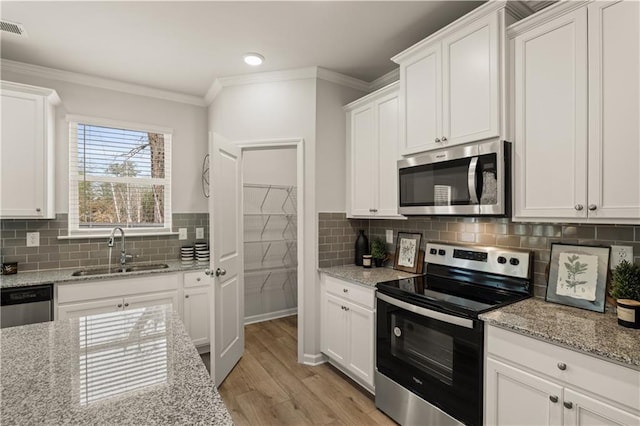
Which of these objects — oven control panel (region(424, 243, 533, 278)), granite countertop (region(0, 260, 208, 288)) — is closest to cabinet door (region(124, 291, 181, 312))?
granite countertop (region(0, 260, 208, 288))

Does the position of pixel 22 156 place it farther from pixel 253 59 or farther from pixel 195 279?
pixel 253 59

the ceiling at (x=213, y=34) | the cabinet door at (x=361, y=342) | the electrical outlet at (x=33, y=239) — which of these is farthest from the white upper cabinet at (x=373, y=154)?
the electrical outlet at (x=33, y=239)

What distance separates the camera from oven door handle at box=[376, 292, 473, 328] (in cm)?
168

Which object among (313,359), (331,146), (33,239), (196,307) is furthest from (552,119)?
(33,239)

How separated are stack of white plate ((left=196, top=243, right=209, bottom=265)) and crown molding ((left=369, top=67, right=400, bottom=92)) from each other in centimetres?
242

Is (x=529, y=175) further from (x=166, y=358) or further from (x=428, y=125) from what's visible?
(x=166, y=358)

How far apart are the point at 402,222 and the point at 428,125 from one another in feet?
3.28

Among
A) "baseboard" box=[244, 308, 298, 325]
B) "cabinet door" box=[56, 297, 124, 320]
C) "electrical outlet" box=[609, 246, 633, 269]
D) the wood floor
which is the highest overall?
"electrical outlet" box=[609, 246, 633, 269]

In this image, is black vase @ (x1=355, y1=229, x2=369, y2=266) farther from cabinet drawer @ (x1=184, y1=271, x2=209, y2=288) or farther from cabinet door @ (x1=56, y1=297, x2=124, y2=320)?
cabinet door @ (x1=56, y1=297, x2=124, y2=320)

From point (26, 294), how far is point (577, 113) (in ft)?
12.4

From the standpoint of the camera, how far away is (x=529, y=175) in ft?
5.68

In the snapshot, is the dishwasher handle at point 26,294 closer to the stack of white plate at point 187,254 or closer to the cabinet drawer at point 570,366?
the stack of white plate at point 187,254

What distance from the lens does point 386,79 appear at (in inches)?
120

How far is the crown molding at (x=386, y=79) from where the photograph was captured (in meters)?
2.91
